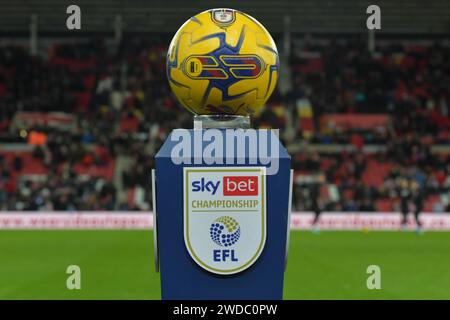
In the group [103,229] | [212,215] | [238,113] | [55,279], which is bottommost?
[103,229]

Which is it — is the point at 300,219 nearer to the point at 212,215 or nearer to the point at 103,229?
the point at 103,229

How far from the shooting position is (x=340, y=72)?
3644 cm

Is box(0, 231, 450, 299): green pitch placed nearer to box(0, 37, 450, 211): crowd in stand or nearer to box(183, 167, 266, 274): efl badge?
box(183, 167, 266, 274): efl badge

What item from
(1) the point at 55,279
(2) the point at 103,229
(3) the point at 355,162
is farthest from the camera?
(3) the point at 355,162

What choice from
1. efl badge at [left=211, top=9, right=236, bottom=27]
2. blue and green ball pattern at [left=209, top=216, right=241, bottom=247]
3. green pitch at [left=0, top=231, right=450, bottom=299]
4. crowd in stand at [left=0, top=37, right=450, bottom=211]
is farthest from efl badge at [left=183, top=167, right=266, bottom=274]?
crowd in stand at [left=0, top=37, right=450, bottom=211]

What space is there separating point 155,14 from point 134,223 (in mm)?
11255

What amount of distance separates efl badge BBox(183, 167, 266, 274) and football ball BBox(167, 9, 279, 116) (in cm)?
62

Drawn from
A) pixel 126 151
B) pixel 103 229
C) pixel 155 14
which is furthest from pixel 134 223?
pixel 155 14

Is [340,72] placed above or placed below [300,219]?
above

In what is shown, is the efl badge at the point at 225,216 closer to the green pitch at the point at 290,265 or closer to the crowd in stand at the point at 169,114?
the green pitch at the point at 290,265

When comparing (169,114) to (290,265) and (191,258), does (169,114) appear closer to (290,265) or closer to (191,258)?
(290,265)

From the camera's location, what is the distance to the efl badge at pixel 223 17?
258 inches

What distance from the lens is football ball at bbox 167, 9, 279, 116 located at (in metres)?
6.39

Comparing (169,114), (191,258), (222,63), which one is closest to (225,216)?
(191,258)
